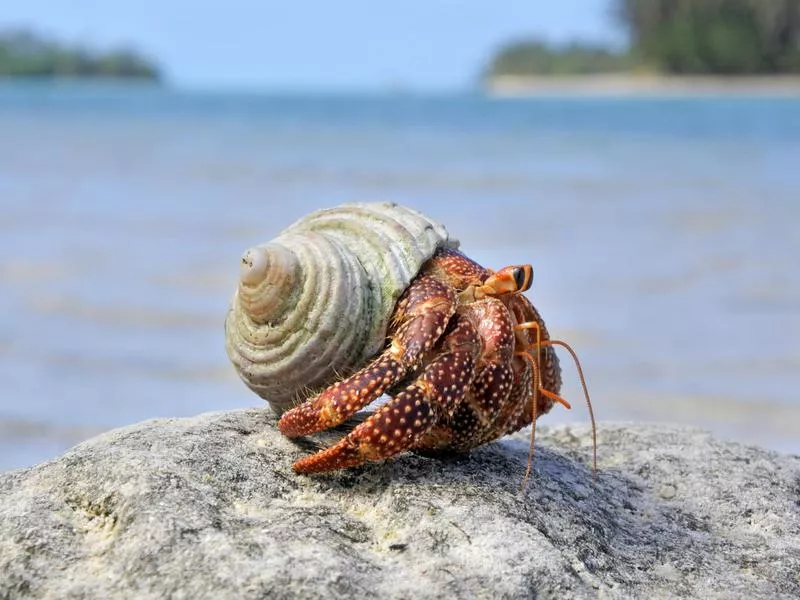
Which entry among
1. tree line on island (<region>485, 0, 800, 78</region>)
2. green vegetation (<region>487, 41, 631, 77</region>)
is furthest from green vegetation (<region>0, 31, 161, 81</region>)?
tree line on island (<region>485, 0, 800, 78</region>)

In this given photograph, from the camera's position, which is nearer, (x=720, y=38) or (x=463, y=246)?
(x=463, y=246)

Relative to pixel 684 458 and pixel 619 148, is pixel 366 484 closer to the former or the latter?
pixel 684 458

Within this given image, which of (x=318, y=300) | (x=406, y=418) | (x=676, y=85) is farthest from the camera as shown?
(x=676, y=85)

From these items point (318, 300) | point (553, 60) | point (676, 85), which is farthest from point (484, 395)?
point (553, 60)

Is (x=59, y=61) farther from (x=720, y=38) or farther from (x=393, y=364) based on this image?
(x=393, y=364)

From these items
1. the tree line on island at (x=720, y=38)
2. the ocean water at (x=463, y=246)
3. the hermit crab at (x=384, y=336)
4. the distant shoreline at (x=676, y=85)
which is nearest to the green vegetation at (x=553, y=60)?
the distant shoreline at (x=676, y=85)

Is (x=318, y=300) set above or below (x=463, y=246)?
above
